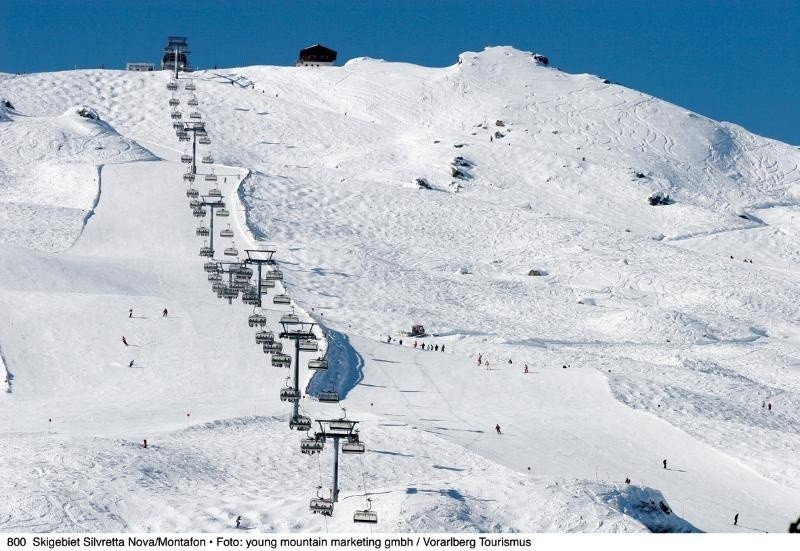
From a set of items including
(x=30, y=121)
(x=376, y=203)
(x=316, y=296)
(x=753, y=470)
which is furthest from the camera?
(x=30, y=121)

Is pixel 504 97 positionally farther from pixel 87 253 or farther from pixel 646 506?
pixel 646 506

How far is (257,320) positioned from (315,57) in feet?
386

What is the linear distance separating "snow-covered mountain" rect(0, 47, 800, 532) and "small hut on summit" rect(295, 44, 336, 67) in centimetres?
765

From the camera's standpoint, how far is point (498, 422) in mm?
58875

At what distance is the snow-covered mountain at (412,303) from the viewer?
1820 inches

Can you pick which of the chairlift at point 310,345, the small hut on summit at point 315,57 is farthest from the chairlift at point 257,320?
the small hut on summit at point 315,57

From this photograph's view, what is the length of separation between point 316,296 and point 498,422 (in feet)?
89.6

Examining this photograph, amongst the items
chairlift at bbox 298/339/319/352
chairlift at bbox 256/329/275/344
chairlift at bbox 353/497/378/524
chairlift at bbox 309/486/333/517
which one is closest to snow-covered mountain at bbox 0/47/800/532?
chairlift at bbox 353/497/378/524

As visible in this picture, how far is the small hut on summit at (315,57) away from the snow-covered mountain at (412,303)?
765cm

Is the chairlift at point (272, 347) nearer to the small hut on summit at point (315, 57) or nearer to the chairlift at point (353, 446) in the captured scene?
the chairlift at point (353, 446)

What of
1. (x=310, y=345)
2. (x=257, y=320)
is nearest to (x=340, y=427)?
(x=310, y=345)

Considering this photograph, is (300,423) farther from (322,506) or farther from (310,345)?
(322,506)

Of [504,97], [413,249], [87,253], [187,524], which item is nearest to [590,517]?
[187,524]

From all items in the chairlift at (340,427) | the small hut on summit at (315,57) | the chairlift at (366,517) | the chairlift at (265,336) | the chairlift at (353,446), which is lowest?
the chairlift at (366,517)
